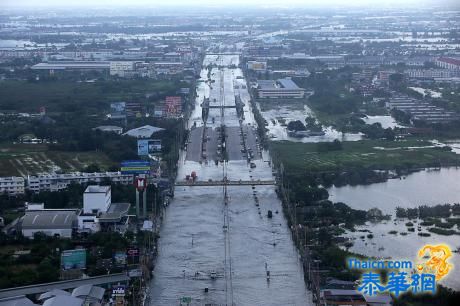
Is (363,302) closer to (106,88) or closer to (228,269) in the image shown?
(228,269)

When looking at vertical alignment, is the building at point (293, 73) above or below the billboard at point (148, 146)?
below

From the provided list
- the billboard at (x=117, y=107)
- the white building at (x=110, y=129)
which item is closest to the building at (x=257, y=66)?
the billboard at (x=117, y=107)

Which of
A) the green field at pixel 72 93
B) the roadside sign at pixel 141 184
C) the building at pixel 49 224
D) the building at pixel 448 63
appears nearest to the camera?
the building at pixel 49 224

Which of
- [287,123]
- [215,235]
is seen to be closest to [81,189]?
[215,235]

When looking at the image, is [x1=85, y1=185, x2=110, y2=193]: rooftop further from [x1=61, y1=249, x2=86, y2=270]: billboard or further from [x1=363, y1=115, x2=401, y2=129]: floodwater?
[x1=363, y1=115, x2=401, y2=129]: floodwater

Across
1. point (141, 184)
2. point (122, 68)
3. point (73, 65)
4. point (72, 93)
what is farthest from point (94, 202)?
point (73, 65)

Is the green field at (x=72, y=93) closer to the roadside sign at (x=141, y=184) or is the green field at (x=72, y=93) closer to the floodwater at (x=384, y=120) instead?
the floodwater at (x=384, y=120)
